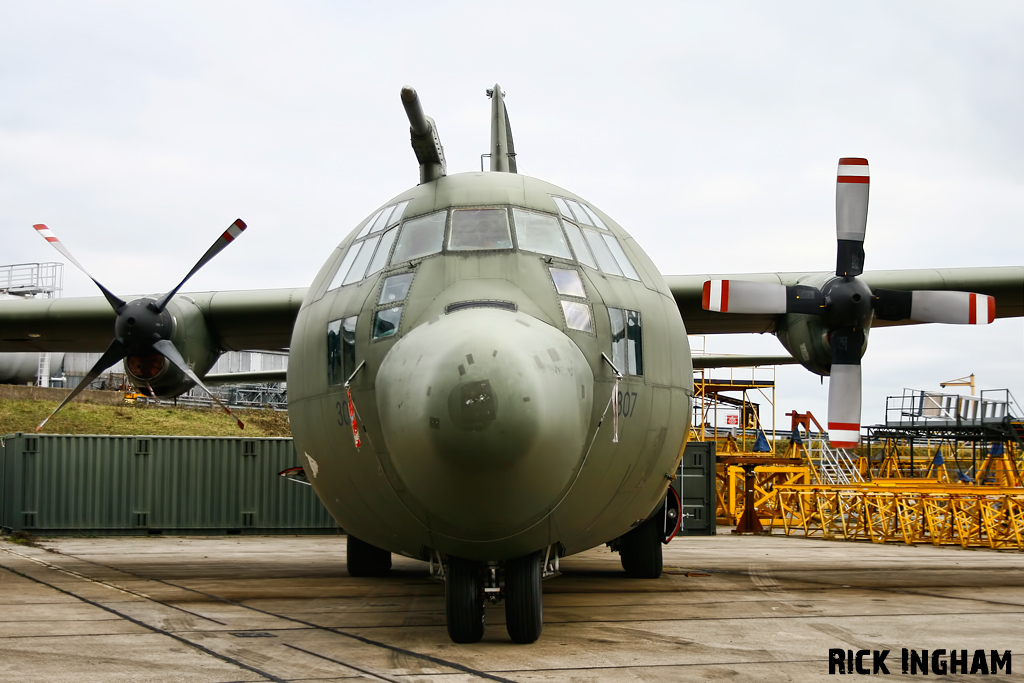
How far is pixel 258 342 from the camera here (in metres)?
14.6

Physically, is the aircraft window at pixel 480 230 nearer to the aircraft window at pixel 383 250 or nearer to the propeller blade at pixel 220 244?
the aircraft window at pixel 383 250

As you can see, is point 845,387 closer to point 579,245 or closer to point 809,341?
point 809,341

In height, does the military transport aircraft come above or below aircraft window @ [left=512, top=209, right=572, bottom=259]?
below

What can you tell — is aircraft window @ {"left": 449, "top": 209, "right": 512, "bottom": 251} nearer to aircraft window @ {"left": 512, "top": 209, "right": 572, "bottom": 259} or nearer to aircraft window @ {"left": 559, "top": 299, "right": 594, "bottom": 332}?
aircraft window @ {"left": 512, "top": 209, "right": 572, "bottom": 259}

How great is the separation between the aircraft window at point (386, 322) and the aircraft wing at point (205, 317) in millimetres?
6107

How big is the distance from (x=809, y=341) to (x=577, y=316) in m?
6.24

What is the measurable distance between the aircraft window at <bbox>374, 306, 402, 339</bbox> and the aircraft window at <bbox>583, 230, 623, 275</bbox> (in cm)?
185

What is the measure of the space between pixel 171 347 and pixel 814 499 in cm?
1806

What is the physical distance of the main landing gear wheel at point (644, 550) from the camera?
1246 cm

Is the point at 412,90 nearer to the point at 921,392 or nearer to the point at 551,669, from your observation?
the point at 551,669

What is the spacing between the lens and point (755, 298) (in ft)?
37.8

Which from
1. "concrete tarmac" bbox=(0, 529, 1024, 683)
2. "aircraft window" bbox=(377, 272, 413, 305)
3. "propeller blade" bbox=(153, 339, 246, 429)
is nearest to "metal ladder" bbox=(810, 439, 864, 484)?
"concrete tarmac" bbox=(0, 529, 1024, 683)

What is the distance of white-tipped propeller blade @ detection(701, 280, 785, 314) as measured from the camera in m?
11.4

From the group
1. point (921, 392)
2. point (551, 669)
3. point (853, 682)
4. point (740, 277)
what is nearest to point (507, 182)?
point (551, 669)
